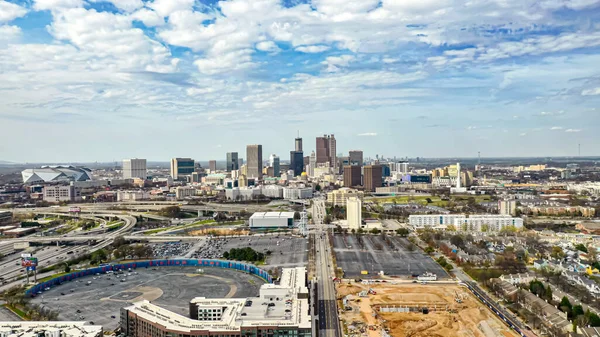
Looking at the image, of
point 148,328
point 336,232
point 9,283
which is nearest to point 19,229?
point 9,283

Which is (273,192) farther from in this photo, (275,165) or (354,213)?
(275,165)

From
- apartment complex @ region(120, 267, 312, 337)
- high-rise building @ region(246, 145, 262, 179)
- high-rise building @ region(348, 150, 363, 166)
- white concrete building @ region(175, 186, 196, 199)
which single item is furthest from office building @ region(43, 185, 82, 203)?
high-rise building @ region(348, 150, 363, 166)

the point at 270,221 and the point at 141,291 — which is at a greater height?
the point at 270,221

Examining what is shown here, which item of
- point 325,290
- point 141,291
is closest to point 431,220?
point 325,290

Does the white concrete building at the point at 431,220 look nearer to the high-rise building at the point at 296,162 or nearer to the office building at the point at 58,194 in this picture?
the office building at the point at 58,194

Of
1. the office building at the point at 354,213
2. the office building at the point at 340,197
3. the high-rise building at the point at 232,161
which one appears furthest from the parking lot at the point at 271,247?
the high-rise building at the point at 232,161

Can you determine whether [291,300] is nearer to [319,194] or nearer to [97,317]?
[97,317]
